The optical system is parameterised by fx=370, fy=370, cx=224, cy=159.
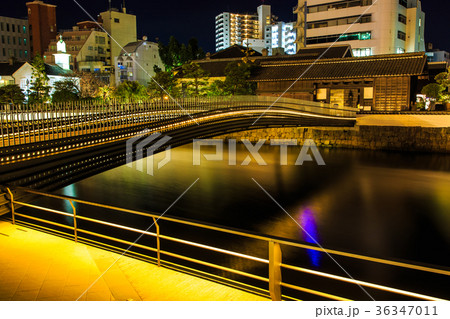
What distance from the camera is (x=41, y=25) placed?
57.3 meters

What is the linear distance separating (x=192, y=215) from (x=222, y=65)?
24871mm

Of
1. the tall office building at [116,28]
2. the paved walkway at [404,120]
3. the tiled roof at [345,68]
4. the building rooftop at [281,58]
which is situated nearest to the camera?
the paved walkway at [404,120]

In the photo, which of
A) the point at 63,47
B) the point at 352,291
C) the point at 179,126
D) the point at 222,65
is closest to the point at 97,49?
the point at 63,47

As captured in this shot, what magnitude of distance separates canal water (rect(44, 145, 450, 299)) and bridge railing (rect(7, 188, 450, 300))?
65 centimetres

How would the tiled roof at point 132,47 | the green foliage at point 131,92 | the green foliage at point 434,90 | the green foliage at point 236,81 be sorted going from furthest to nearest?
1. the tiled roof at point 132,47
2. the green foliage at point 131,92
3. the green foliage at point 236,81
4. the green foliage at point 434,90

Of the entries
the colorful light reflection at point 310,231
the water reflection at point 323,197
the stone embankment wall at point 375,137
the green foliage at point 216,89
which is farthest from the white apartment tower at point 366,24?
the colorful light reflection at point 310,231

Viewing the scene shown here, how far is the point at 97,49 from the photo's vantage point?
53344 millimetres

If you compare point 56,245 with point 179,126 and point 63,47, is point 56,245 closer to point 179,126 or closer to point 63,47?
point 179,126

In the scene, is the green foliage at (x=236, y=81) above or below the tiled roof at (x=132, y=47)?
below

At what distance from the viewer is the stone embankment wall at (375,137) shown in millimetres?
25109

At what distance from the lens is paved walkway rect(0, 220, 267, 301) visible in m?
4.27

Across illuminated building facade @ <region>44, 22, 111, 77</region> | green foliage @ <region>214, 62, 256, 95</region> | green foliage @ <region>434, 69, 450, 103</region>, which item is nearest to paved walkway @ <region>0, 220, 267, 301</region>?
green foliage @ <region>214, 62, 256, 95</region>

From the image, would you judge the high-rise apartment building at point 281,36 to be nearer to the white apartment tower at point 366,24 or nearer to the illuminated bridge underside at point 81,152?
the white apartment tower at point 366,24

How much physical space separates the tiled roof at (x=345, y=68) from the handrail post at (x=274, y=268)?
86.3 feet
